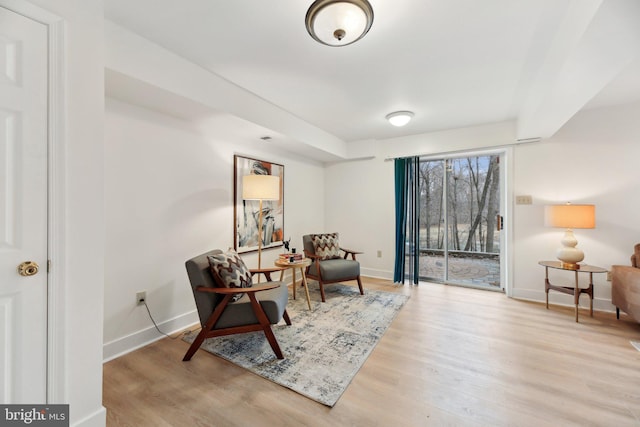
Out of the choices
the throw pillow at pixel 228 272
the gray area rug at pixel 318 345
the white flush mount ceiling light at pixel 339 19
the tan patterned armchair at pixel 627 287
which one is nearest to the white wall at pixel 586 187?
the tan patterned armchair at pixel 627 287

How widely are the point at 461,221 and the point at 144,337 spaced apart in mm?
4400

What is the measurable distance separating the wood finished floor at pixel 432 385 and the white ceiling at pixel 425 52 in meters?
2.10

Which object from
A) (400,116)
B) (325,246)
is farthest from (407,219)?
(400,116)

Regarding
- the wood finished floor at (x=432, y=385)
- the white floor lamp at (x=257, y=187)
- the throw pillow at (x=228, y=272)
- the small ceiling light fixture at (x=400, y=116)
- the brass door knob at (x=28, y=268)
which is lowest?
the wood finished floor at (x=432, y=385)

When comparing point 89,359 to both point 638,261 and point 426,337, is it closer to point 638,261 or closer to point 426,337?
point 426,337

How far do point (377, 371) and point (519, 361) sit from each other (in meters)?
1.16

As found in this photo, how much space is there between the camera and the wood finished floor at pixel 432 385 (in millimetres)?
1457

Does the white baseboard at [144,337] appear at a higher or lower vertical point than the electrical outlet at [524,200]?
lower

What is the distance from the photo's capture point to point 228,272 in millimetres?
2090

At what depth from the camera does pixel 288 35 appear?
5.84 feet

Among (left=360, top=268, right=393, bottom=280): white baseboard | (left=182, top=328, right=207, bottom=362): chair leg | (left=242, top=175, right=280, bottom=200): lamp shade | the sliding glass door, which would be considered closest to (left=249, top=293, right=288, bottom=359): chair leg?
(left=182, top=328, right=207, bottom=362): chair leg

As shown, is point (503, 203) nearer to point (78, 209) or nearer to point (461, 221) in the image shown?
point (461, 221)

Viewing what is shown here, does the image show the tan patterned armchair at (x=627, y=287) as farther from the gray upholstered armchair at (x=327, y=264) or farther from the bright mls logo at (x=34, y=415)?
the bright mls logo at (x=34, y=415)

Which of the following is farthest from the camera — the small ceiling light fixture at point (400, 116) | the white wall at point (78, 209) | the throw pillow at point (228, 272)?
the small ceiling light fixture at point (400, 116)
